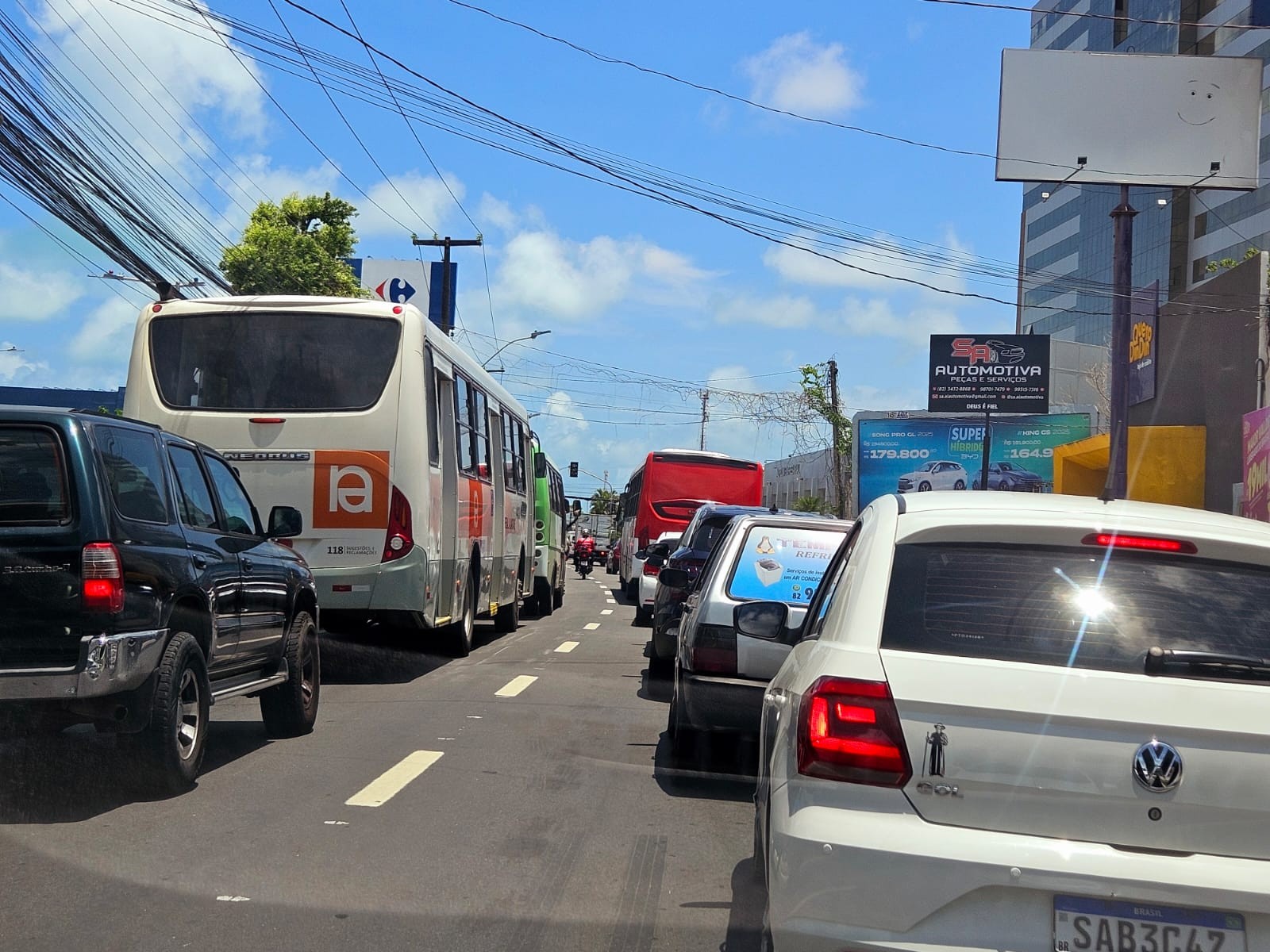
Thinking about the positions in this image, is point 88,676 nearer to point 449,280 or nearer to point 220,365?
point 220,365

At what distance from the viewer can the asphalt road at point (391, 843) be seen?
4602mm

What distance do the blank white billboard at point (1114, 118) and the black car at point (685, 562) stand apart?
1687 centimetres

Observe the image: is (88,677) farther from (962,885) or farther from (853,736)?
(962,885)

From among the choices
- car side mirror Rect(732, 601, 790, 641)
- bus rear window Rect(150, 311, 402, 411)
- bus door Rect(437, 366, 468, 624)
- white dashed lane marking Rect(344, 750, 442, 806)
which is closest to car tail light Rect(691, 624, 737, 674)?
white dashed lane marking Rect(344, 750, 442, 806)

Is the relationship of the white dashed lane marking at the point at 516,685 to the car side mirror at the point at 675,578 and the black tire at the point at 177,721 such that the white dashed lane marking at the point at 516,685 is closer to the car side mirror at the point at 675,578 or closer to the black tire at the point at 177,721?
the car side mirror at the point at 675,578

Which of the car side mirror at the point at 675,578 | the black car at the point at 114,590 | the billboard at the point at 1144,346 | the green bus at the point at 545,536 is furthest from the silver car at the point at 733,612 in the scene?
the billboard at the point at 1144,346

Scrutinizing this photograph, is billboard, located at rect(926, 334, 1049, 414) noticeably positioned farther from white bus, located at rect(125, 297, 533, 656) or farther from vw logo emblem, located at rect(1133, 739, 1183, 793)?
vw logo emblem, located at rect(1133, 739, 1183, 793)

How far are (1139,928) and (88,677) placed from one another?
4.58 metres

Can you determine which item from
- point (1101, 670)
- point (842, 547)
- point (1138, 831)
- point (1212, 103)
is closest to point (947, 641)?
point (1101, 670)

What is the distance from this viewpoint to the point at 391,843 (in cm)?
580

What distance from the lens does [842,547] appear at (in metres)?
4.65

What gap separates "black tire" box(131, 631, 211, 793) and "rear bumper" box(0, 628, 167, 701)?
0.81 ft

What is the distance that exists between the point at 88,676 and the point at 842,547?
344cm

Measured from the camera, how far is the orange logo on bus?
37.8 ft
